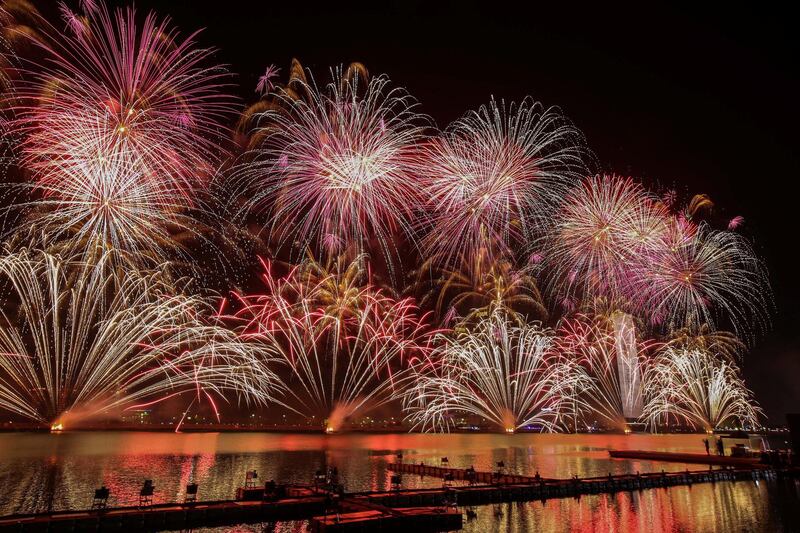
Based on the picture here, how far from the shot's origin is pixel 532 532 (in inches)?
944

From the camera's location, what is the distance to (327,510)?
84.3 feet

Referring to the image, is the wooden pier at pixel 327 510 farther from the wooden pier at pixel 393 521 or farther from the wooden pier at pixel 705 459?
the wooden pier at pixel 705 459

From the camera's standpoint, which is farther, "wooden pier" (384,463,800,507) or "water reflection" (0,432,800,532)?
"wooden pier" (384,463,800,507)

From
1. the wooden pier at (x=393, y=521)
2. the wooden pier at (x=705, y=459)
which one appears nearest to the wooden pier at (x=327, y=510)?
the wooden pier at (x=393, y=521)

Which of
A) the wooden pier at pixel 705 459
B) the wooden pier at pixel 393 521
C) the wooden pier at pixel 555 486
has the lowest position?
the wooden pier at pixel 393 521

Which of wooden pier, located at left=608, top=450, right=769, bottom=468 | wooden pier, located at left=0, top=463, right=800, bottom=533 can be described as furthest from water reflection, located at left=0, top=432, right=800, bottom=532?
wooden pier, located at left=608, top=450, right=769, bottom=468

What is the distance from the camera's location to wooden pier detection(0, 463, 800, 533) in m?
22.0

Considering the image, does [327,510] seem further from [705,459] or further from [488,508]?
[705,459]

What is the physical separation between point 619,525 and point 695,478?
19.2 meters

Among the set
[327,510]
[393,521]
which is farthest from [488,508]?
[327,510]

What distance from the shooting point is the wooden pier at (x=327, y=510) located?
22.0 metres

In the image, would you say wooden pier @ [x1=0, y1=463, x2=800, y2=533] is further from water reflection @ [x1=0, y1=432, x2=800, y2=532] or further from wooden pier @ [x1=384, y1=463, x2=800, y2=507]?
water reflection @ [x1=0, y1=432, x2=800, y2=532]

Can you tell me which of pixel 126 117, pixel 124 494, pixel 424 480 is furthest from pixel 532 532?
pixel 126 117

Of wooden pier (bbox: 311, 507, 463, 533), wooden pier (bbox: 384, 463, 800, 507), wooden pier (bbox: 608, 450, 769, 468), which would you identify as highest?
wooden pier (bbox: 608, 450, 769, 468)
